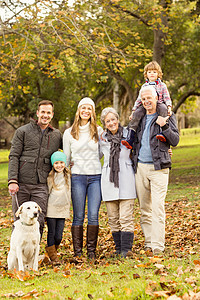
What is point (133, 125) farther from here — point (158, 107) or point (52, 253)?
point (52, 253)

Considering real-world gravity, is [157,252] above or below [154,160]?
below

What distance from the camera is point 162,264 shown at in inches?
212

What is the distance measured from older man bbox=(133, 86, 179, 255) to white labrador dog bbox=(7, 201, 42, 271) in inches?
65.6

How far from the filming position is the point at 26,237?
19.4 feet

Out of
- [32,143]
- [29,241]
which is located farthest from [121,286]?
[32,143]

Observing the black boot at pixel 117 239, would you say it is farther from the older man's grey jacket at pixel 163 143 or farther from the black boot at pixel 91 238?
the older man's grey jacket at pixel 163 143

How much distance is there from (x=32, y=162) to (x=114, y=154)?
4.13ft

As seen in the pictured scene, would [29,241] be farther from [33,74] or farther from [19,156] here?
[33,74]

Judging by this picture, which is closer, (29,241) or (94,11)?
(29,241)

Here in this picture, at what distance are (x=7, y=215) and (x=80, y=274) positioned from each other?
7.91 metres

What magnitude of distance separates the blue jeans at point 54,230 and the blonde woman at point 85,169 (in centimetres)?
25

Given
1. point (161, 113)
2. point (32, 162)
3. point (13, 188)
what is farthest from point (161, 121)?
point (13, 188)

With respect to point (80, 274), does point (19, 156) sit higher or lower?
higher

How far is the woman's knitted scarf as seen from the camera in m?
6.38
